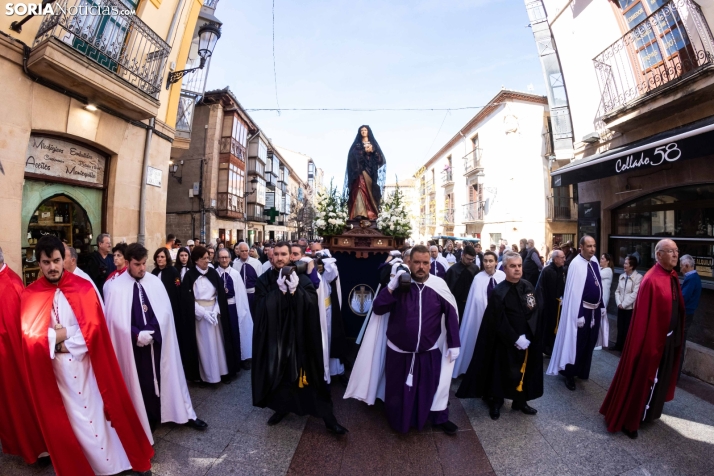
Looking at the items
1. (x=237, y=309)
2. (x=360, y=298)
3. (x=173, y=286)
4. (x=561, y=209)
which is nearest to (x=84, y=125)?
(x=173, y=286)

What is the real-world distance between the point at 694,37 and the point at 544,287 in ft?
17.0

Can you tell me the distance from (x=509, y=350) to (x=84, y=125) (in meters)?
8.48

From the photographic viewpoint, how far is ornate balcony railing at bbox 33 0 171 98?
6.12 metres

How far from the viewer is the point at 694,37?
6207 mm

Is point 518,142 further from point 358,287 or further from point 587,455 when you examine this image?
point 587,455

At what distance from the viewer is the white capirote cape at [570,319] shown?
15.9ft

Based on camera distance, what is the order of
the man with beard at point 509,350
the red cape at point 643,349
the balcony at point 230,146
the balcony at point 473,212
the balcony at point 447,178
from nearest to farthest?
the red cape at point 643,349 → the man with beard at point 509,350 → the balcony at point 230,146 → the balcony at point 473,212 → the balcony at point 447,178

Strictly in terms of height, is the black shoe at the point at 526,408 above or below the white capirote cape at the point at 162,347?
below

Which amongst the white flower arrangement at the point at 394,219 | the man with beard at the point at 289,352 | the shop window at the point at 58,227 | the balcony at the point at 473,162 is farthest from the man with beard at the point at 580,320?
the balcony at the point at 473,162

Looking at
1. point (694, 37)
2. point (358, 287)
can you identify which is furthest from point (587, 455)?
point (694, 37)

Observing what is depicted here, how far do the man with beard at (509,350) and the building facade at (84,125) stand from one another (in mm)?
7148

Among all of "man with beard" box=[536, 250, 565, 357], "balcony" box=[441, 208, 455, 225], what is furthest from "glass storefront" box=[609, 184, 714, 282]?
"balcony" box=[441, 208, 455, 225]

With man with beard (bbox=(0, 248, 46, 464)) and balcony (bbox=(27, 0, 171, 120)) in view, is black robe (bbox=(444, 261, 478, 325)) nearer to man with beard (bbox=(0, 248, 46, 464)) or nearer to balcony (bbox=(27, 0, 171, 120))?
man with beard (bbox=(0, 248, 46, 464))

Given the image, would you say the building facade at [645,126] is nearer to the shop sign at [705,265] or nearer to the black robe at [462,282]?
the shop sign at [705,265]
